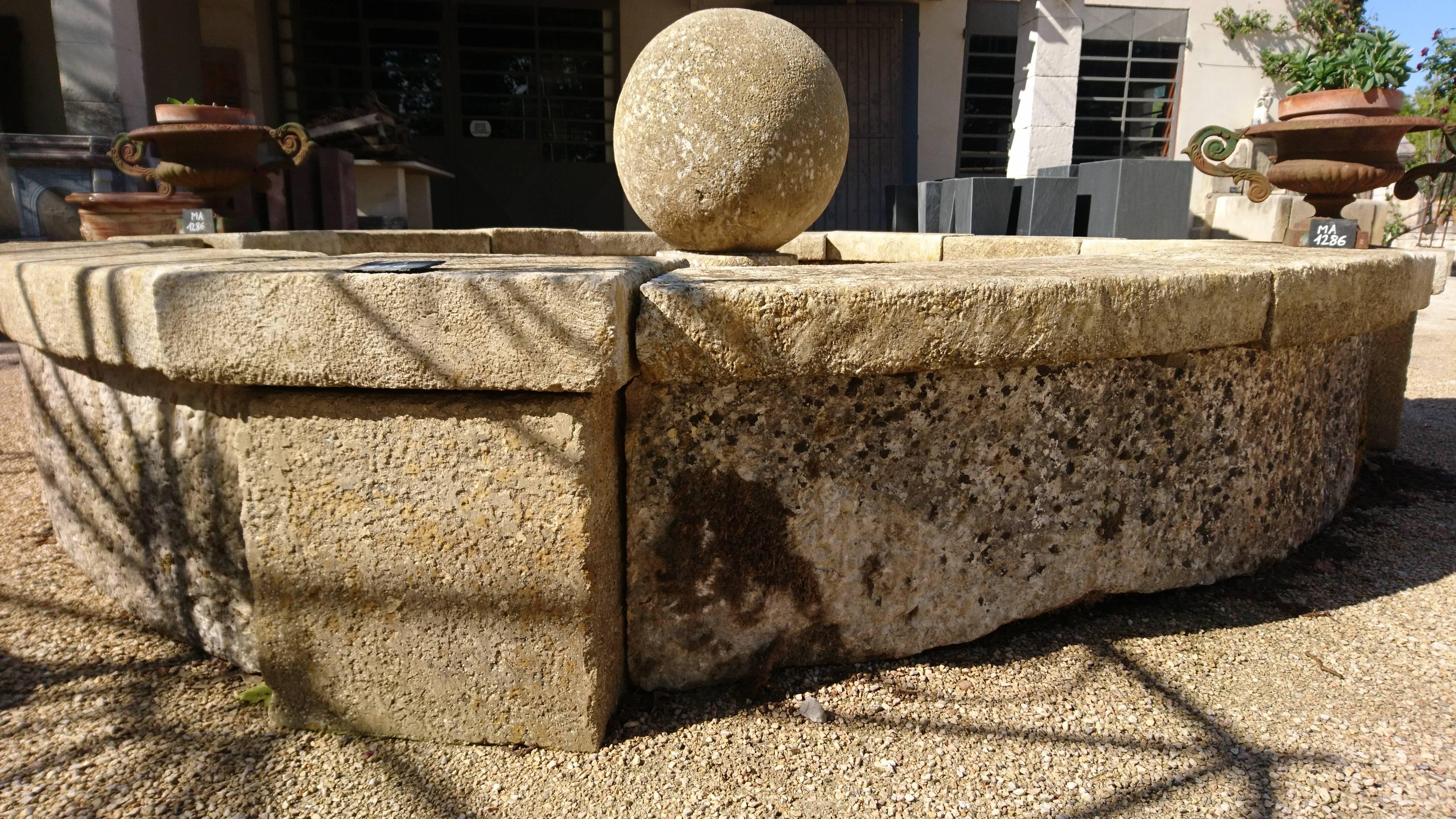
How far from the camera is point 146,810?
1580 millimetres

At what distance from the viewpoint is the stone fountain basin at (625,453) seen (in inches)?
64.5

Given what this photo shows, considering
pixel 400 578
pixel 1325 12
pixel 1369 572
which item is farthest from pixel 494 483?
pixel 1325 12

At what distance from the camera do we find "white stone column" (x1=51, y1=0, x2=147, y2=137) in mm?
6621

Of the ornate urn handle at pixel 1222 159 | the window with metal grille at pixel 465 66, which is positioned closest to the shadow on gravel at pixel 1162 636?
the ornate urn handle at pixel 1222 159

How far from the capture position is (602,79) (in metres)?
9.95

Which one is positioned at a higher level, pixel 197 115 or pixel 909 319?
pixel 197 115

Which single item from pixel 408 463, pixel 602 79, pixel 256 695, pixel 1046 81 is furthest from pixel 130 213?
pixel 1046 81

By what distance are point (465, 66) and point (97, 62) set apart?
371cm

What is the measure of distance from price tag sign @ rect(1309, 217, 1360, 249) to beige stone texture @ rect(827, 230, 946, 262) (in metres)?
1.73

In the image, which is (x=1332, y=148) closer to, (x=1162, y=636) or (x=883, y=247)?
(x=883, y=247)

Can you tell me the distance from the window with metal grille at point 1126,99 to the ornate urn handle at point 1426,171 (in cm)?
592

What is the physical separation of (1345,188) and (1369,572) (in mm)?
1976

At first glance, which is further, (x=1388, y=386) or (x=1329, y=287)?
(x=1388, y=386)

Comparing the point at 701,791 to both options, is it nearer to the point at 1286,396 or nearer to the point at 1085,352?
the point at 1085,352
